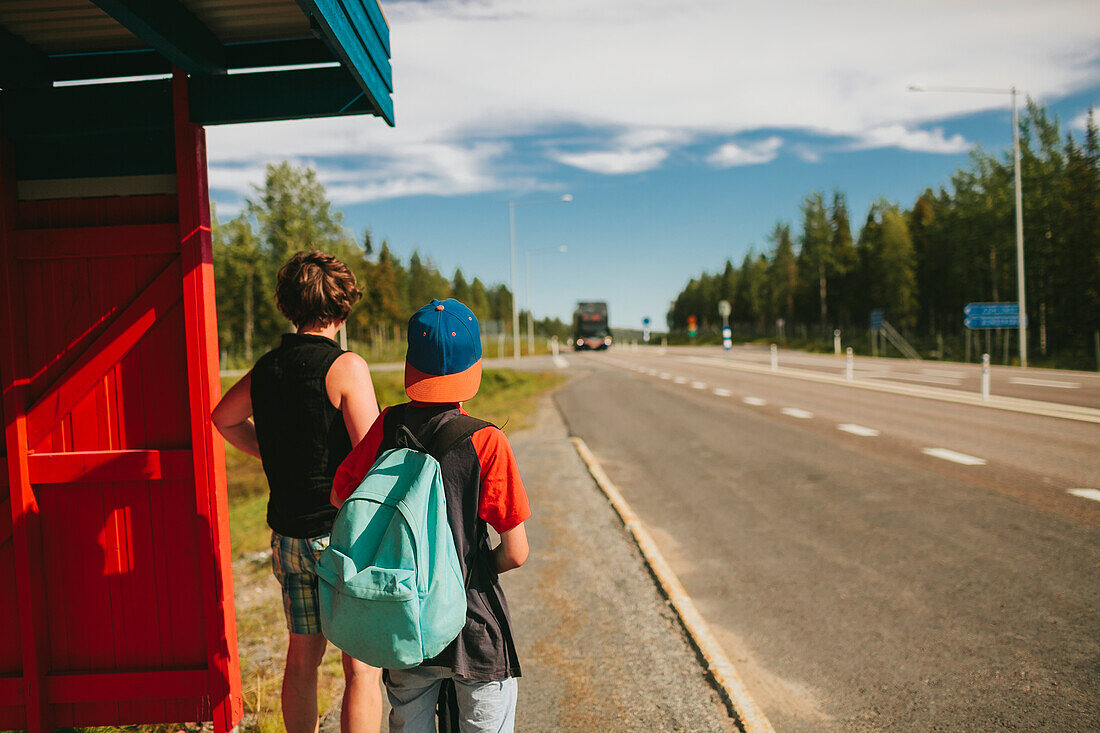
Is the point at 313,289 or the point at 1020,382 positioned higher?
the point at 313,289

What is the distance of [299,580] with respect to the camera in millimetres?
2688

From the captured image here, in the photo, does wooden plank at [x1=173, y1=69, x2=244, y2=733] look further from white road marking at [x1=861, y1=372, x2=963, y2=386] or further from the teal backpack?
white road marking at [x1=861, y1=372, x2=963, y2=386]

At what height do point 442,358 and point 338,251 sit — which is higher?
point 338,251

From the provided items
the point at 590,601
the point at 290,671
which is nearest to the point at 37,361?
the point at 290,671

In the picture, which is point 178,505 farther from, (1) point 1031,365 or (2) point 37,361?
(1) point 1031,365

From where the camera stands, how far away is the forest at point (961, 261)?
36500 mm

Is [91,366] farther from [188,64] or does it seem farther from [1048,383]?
[1048,383]

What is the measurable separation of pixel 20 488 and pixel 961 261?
5609 cm

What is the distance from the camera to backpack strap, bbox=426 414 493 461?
1952 millimetres

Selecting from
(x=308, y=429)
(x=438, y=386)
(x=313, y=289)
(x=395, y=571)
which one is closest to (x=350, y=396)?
(x=308, y=429)

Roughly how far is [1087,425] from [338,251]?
42610 mm

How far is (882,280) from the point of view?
206 ft

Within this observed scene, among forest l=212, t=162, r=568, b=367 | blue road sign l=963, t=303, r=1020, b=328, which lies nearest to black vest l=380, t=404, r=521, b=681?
blue road sign l=963, t=303, r=1020, b=328

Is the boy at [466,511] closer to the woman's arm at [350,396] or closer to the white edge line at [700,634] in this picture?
the woman's arm at [350,396]
